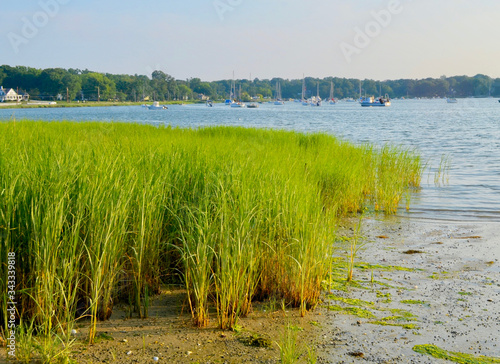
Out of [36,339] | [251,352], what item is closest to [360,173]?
[251,352]

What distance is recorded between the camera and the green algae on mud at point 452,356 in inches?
164

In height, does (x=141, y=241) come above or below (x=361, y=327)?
above

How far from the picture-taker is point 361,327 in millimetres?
4773

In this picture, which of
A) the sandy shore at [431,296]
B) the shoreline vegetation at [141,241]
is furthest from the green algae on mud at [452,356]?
the shoreline vegetation at [141,241]

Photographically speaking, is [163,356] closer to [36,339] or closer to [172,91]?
Answer: [36,339]

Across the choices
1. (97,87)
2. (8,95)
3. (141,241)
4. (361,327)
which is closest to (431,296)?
(361,327)

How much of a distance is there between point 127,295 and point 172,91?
17932 centimetres

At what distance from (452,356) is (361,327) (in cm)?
87
